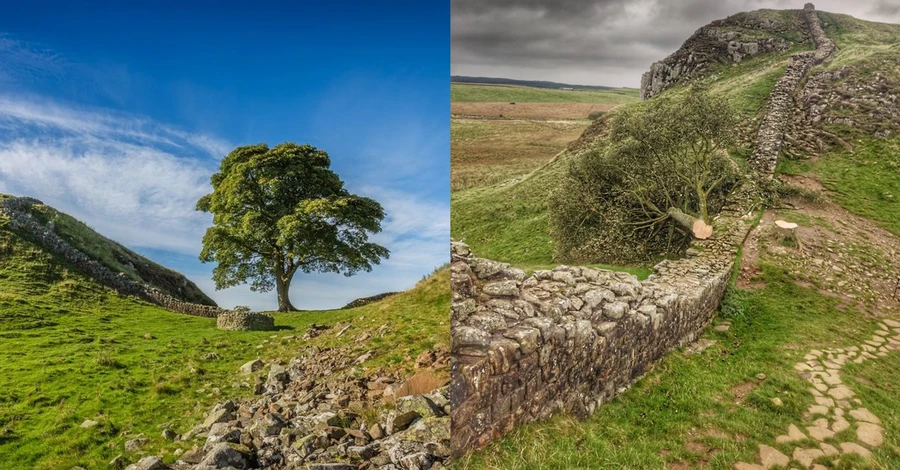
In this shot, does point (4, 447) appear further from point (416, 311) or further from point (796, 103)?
point (796, 103)

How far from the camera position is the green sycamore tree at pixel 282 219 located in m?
3.43

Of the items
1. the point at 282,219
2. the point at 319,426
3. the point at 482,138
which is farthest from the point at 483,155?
the point at 319,426

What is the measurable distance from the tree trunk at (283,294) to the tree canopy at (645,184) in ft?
13.3

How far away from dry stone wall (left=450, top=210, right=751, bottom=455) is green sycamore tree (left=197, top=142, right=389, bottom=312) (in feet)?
2.93

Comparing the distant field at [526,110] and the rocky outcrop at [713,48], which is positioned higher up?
the rocky outcrop at [713,48]

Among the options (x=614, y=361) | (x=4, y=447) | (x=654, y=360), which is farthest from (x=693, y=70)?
(x=4, y=447)

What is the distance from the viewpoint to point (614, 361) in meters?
4.40

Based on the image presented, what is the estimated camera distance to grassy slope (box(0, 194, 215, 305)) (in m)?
2.98

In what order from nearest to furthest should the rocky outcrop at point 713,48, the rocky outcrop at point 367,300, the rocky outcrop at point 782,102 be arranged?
the rocky outcrop at point 367,300, the rocky outcrop at point 782,102, the rocky outcrop at point 713,48

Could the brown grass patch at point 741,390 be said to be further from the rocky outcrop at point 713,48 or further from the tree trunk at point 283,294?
the rocky outcrop at point 713,48

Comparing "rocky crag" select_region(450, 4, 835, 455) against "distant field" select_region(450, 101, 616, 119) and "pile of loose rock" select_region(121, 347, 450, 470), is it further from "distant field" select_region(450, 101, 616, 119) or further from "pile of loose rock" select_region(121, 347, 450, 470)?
"distant field" select_region(450, 101, 616, 119)

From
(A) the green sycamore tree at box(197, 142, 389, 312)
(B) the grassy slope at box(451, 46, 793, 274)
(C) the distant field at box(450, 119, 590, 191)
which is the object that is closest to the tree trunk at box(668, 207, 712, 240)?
(B) the grassy slope at box(451, 46, 793, 274)

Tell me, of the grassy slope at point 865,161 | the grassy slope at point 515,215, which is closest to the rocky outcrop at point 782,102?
the grassy slope at point 865,161

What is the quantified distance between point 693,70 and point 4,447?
12100 mm
